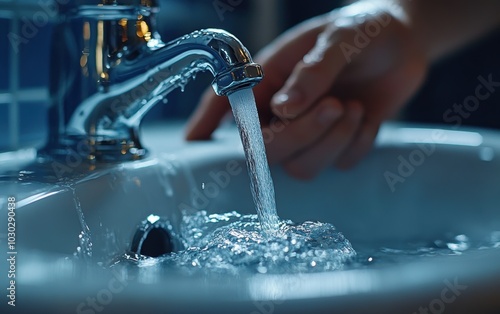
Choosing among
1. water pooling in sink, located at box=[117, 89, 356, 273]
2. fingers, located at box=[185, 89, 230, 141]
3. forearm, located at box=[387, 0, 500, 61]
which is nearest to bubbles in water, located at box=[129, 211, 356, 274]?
water pooling in sink, located at box=[117, 89, 356, 273]

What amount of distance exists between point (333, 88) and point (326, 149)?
2.7 inches

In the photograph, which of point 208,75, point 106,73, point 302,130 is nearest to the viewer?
point 106,73

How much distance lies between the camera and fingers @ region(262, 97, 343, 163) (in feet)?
1.75

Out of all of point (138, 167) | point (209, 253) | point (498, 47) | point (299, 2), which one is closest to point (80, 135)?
point (138, 167)

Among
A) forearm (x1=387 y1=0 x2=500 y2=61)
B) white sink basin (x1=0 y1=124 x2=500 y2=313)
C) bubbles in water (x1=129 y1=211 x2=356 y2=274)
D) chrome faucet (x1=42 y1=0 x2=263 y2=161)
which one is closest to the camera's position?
white sink basin (x1=0 y1=124 x2=500 y2=313)

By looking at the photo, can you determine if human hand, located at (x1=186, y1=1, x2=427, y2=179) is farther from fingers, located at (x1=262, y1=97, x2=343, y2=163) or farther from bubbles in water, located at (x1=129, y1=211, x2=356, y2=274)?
bubbles in water, located at (x1=129, y1=211, x2=356, y2=274)

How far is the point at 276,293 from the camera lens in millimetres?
200

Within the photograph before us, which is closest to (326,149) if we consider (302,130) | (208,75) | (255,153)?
(302,130)

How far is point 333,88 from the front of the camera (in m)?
0.59

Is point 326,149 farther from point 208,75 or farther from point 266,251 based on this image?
point 208,75

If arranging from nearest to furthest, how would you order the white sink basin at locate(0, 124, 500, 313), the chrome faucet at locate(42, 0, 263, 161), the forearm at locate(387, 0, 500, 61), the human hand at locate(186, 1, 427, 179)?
the white sink basin at locate(0, 124, 500, 313) < the chrome faucet at locate(42, 0, 263, 161) < the human hand at locate(186, 1, 427, 179) < the forearm at locate(387, 0, 500, 61)

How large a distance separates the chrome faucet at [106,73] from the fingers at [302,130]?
121 mm

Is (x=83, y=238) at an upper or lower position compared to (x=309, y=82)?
lower

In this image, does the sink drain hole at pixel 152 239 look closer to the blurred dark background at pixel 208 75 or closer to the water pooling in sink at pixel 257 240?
the water pooling in sink at pixel 257 240
